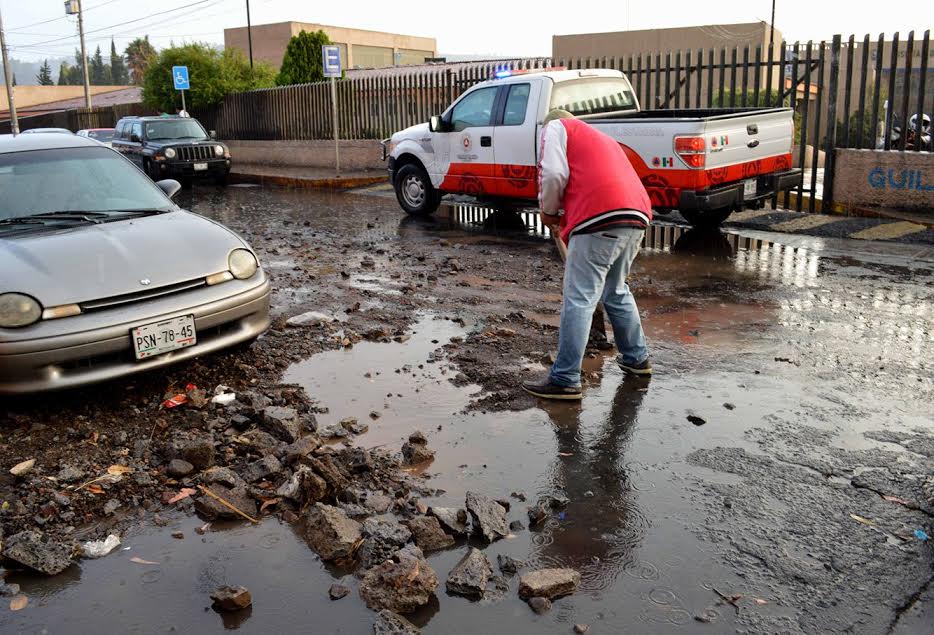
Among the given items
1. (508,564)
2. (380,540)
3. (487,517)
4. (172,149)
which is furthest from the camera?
(172,149)

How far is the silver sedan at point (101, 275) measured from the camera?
458cm

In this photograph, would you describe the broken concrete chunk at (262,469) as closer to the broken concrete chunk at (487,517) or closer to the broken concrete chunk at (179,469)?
the broken concrete chunk at (179,469)

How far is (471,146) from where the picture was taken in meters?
12.0

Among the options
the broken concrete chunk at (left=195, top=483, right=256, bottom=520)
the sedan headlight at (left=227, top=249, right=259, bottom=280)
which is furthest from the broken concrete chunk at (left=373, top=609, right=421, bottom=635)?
the sedan headlight at (left=227, top=249, right=259, bottom=280)

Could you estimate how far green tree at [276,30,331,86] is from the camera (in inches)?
1281

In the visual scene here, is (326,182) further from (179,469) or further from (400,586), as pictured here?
(400,586)

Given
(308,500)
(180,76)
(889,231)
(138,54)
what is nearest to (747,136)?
(889,231)

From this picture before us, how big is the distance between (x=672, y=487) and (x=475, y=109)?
8946 mm

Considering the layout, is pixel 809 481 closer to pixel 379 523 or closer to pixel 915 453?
pixel 915 453

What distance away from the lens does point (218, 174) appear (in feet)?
67.4

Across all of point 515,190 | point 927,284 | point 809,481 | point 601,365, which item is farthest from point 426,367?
point 515,190

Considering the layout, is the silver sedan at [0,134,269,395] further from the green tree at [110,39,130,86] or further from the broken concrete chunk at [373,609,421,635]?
the green tree at [110,39,130,86]

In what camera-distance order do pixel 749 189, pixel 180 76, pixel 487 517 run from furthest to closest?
pixel 180 76 < pixel 749 189 < pixel 487 517

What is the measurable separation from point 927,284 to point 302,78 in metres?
28.6
